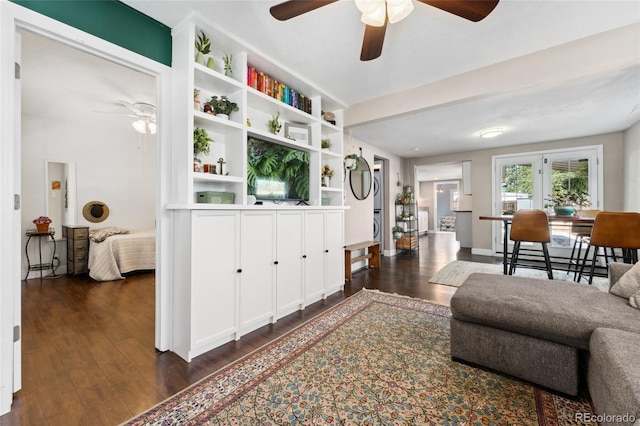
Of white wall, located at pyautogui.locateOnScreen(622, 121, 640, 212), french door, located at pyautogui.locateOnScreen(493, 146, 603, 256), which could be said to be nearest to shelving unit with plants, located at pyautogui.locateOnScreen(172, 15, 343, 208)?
french door, located at pyautogui.locateOnScreen(493, 146, 603, 256)

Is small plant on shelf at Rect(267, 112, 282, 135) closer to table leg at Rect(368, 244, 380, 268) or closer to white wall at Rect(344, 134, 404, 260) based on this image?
white wall at Rect(344, 134, 404, 260)

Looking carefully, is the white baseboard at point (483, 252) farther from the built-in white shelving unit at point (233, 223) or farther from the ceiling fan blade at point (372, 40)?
the ceiling fan blade at point (372, 40)

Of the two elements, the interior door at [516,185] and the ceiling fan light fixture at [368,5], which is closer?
the ceiling fan light fixture at [368,5]

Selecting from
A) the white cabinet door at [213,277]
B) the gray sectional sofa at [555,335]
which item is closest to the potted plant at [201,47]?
the white cabinet door at [213,277]

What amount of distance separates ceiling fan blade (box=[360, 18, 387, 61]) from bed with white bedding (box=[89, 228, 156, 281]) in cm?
442

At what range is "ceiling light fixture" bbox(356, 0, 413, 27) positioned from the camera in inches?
57.8

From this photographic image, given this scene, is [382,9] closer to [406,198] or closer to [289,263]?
[289,263]

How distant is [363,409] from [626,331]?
1.35 m

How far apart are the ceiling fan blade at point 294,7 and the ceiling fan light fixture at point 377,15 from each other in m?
0.24

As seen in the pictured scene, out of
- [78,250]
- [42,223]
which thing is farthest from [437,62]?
[42,223]

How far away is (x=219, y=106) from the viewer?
7.27 feet

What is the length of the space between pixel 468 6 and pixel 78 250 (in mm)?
5804

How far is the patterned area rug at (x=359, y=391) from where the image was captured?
135 cm

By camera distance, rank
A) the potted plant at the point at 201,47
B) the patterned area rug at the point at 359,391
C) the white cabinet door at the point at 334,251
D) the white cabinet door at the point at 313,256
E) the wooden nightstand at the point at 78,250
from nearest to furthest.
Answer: the patterned area rug at the point at 359,391, the potted plant at the point at 201,47, the white cabinet door at the point at 313,256, the white cabinet door at the point at 334,251, the wooden nightstand at the point at 78,250
